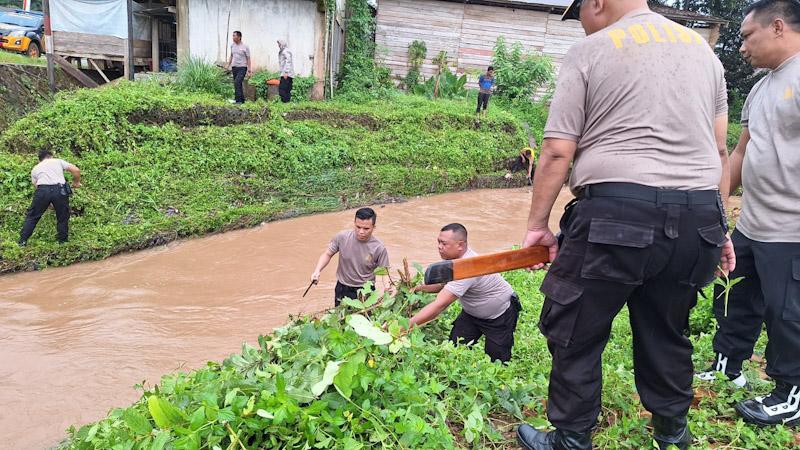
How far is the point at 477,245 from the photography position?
9789mm

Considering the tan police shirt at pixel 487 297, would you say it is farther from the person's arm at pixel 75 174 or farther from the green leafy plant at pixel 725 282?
the person's arm at pixel 75 174

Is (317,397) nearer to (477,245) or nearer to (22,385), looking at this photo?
(22,385)

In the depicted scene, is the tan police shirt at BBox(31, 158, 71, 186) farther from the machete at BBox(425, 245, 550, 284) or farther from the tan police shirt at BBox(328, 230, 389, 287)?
the machete at BBox(425, 245, 550, 284)

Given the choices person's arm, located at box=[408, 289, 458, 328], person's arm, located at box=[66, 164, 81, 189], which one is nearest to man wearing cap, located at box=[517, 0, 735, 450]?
person's arm, located at box=[408, 289, 458, 328]

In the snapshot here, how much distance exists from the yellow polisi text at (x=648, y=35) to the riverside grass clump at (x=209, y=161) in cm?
796

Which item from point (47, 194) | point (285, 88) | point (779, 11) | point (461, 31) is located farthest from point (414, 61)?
point (779, 11)

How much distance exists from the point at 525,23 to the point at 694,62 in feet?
58.7

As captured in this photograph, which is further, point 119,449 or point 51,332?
point 51,332

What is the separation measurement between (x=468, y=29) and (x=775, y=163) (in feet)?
55.1

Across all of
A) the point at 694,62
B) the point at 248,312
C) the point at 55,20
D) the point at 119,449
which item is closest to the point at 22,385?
the point at 248,312

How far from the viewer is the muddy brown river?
16.5 feet

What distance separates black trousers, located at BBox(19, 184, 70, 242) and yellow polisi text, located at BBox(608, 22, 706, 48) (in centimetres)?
798

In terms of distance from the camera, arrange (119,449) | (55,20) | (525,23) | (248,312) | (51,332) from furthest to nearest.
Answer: (525,23) → (55,20) → (248,312) → (51,332) → (119,449)

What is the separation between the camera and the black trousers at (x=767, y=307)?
243 cm
